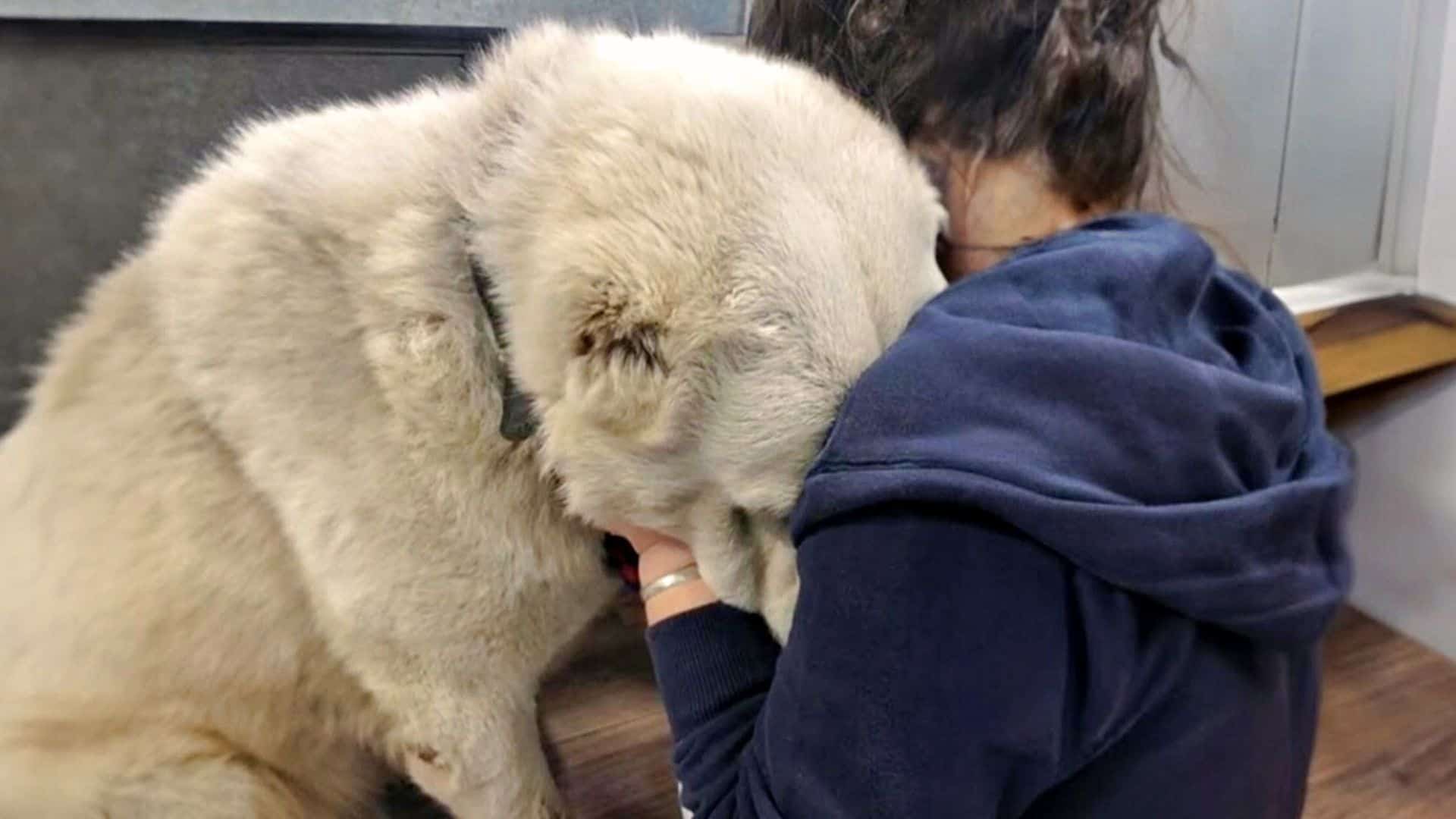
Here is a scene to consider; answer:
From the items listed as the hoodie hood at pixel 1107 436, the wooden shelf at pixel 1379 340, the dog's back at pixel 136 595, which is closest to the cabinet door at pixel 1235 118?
the wooden shelf at pixel 1379 340

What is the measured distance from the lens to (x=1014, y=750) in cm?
88

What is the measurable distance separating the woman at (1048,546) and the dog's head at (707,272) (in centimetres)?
7

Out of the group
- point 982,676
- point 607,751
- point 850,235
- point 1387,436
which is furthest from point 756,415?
point 1387,436

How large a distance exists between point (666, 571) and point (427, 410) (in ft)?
0.90

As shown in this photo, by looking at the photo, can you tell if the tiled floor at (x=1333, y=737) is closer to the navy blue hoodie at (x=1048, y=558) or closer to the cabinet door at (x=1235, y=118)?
the cabinet door at (x=1235, y=118)

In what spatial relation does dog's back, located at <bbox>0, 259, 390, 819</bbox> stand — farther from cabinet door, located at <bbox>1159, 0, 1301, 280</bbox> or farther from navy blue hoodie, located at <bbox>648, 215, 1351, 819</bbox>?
cabinet door, located at <bbox>1159, 0, 1301, 280</bbox>

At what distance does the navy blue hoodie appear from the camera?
844 mm

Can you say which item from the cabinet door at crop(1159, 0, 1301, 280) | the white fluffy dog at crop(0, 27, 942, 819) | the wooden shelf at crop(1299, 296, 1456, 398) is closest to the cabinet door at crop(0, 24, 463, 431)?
the white fluffy dog at crop(0, 27, 942, 819)

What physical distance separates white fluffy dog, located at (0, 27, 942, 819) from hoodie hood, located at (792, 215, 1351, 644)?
103 mm

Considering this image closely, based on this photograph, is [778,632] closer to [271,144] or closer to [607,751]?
[271,144]

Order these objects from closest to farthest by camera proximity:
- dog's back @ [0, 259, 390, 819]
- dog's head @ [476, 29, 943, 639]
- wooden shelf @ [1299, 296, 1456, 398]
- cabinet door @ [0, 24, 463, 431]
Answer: dog's head @ [476, 29, 943, 639] → dog's back @ [0, 259, 390, 819] → cabinet door @ [0, 24, 463, 431] → wooden shelf @ [1299, 296, 1456, 398]

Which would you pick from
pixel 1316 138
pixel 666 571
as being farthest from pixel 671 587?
pixel 1316 138

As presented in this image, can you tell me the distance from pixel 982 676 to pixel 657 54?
0.59 meters

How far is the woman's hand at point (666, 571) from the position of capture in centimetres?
115
